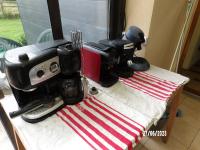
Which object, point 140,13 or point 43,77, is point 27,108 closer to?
point 43,77

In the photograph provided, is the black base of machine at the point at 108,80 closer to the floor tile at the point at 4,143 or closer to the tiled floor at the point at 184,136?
the tiled floor at the point at 184,136

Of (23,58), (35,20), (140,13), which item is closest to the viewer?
(23,58)

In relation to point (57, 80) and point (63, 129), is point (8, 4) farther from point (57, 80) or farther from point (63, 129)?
point (63, 129)

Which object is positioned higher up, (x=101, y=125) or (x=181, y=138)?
(x=101, y=125)

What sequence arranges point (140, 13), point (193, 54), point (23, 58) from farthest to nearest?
point (193, 54), point (140, 13), point (23, 58)

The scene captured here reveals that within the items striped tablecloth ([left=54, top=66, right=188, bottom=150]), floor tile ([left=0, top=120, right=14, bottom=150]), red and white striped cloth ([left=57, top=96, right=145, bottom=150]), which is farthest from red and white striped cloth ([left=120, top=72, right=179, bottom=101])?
floor tile ([left=0, top=120, right=14, bottom=150])

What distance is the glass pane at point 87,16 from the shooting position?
1.44 m

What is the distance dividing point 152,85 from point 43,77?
0.70 meters

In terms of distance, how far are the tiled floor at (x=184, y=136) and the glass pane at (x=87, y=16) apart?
115 cm

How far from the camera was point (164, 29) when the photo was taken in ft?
5.23

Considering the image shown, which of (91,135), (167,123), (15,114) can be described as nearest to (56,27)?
(15,114)

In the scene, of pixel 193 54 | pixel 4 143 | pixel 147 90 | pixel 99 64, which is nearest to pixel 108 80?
pixel 99 64

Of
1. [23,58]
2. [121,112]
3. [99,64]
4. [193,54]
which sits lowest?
[193,54]

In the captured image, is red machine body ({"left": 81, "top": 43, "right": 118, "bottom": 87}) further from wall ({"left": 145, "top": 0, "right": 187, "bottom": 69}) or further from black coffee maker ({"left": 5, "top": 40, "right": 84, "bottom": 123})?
wall ({"left": 145, "top": 0, "right": 187, "bottom": 69})
